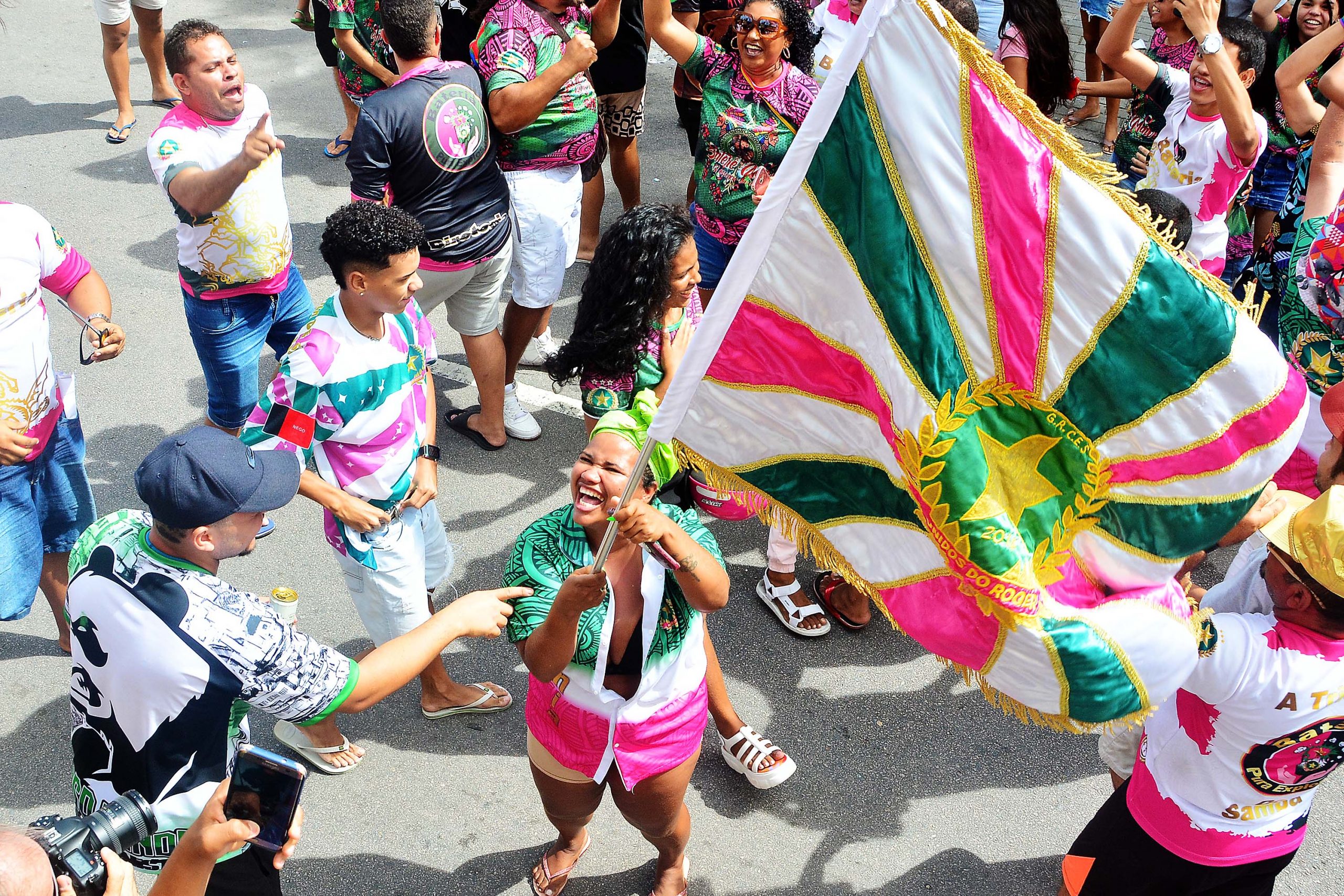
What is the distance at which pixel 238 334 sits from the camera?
182 inches

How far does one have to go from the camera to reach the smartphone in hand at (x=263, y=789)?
2.02 metres

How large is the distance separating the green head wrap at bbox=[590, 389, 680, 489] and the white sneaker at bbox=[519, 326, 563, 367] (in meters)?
2.52

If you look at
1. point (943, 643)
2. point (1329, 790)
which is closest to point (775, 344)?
point (943, 643)

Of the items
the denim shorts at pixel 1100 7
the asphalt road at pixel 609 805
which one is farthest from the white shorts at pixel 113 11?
the denim shorts at pixel 1100 7

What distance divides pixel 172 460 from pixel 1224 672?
2.42m

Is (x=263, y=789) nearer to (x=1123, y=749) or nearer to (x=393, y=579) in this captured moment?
(x=393, y=579)

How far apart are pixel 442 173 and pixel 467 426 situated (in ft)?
4.30

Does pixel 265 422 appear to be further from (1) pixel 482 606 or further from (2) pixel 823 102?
(2) pixel 823 102

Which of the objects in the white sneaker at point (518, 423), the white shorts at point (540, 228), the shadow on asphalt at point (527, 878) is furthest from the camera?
the white sneaker at point (518, 423)

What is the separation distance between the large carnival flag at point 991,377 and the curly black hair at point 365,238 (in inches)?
54.6

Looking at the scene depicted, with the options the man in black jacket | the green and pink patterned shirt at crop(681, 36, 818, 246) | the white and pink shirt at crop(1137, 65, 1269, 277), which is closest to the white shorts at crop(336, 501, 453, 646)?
the man in black jacket

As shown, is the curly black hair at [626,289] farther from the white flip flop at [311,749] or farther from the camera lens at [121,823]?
the camera lens at [121,823]

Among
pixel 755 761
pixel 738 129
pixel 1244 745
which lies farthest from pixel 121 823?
pixel 738 129

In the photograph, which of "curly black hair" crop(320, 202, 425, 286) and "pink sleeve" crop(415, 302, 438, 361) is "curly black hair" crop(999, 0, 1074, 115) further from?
"curly black hair" crop(320, 202, 425, 286)
